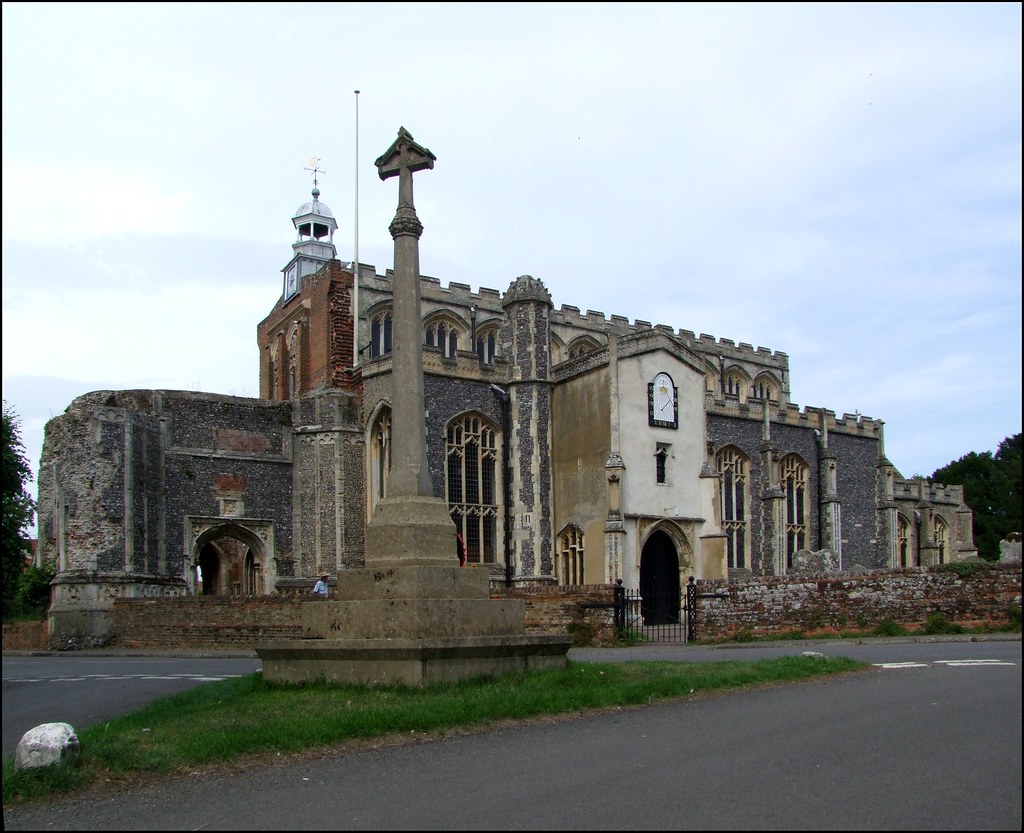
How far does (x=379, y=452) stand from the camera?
97.3 ft

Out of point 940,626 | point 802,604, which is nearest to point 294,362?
→ point 802,604

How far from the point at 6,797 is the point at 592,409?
A: 23.1 meters

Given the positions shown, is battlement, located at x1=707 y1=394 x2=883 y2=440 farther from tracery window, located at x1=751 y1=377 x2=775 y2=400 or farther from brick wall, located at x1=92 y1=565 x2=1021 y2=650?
brick wall, located at x1=92 y1=565 x2=1021 y2=650

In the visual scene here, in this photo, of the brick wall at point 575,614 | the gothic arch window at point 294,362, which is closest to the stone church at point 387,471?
the gothic arch window at point 294,362

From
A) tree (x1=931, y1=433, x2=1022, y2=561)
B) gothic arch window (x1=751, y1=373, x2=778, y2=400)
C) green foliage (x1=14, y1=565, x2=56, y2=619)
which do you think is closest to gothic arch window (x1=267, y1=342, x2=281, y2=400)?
green foliage (x1=14, y1=565, x2=56, y2=619)

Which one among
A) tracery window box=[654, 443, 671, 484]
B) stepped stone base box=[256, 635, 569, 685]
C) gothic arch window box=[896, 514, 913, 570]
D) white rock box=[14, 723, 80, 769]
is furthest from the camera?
gothic arch window box=[896, 514, 913, 570]

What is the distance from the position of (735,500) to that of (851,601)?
586 inches

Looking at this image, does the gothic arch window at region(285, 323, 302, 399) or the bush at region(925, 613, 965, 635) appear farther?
the gothic arch window at region(285, 323, 302, 399)

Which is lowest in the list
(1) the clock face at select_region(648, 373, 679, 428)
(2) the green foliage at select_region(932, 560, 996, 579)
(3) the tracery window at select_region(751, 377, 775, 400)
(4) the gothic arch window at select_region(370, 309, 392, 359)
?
(2) the green foliage at select_region(932, 560, 996, 579)

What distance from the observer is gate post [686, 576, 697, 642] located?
2036 cm

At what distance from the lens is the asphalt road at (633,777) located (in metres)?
5.81

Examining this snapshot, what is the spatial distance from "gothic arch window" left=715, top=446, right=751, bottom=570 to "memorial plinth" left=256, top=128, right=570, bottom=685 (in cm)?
2380

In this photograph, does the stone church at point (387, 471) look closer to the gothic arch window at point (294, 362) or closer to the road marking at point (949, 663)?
the gothic arch window at point (294, 362)

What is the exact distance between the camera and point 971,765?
20.1 feet
